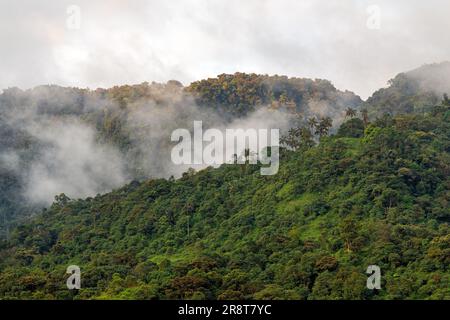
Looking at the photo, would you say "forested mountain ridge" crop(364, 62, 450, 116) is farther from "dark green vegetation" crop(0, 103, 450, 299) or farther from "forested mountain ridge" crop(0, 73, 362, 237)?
"dark green vegetation" crop(0, 103, 450, 299)

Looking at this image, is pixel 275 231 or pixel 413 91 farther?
pixel 413 91

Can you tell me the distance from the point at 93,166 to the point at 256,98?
32.6m

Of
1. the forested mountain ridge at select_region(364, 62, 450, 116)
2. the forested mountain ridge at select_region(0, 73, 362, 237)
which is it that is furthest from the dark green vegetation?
the forested mountain ridge at select_region(0, 73, 362, 237)

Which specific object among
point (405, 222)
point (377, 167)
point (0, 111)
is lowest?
point (405, 222)

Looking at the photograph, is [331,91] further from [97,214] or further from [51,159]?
[97,214]

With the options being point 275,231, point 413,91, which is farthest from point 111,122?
point 275,231

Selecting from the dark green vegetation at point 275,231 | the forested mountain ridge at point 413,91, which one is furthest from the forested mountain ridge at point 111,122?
the dark green vegetation at point 275,231

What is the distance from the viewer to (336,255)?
6681 cm

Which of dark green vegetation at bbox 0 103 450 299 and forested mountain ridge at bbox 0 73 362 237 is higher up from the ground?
forested mountain ridge at bbox 0 73 362 237

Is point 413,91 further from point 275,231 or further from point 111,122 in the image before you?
point 275,231

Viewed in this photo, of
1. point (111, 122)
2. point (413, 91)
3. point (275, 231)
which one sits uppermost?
point (413, 91)

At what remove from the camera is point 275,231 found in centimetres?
7612

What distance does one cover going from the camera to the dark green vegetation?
60.2 m

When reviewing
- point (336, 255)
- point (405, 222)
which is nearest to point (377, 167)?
point (405, 222)
